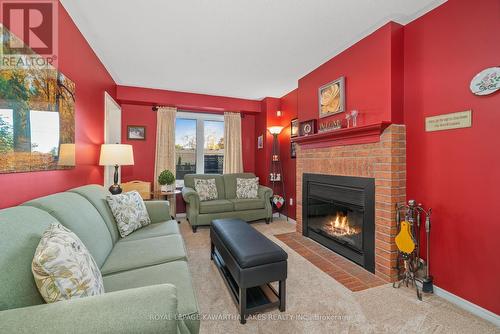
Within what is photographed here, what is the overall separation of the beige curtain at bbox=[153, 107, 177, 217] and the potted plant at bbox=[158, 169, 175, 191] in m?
0.36

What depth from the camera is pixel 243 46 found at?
265cm

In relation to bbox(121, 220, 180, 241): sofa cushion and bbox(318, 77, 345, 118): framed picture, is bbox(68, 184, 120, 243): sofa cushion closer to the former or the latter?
bbox(121, 220, 180, 241): sofa cushion

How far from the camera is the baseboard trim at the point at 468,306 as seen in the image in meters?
1.61

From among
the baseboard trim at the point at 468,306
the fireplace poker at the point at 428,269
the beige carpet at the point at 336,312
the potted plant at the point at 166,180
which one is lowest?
the beige carpet at the point at 336,312

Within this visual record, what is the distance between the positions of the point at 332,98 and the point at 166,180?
3046 mm

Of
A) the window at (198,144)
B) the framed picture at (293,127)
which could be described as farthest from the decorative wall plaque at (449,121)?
the window at (198,144)

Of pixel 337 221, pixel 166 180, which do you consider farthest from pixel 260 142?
pixel 337 221

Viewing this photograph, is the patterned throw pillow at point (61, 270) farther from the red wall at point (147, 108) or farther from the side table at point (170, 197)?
the red wall at point (147, 108)

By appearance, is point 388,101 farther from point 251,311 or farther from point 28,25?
point 28,25

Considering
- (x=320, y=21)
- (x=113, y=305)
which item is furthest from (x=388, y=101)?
(x=113, y=305)

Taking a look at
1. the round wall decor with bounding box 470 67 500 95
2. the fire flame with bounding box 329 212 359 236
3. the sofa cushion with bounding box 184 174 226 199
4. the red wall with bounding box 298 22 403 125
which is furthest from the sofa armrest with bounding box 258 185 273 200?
the round wall decor with bounding box 470 67 500 95

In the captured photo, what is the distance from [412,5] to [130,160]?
3.55 metres

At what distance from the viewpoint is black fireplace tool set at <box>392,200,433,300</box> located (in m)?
1.92

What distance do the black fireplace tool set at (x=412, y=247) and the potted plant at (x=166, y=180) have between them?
3.47m
